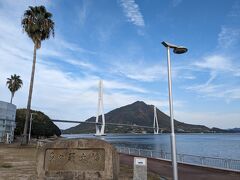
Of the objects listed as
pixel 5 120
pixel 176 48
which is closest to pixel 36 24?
pixel 5 120

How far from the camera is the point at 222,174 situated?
15281 mm

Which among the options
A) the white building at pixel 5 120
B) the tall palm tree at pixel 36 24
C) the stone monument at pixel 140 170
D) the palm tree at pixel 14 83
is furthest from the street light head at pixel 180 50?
the palm tree at pixel 14 83

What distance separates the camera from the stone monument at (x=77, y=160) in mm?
8180

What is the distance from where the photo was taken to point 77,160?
327 inches

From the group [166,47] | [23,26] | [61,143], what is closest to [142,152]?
[23,26]

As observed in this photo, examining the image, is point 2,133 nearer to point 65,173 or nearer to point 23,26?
point 23,26

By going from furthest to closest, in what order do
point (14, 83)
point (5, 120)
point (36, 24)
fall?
point (14, 83) → point (5, 120) → point (36, 24)

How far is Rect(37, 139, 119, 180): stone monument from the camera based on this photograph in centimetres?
818

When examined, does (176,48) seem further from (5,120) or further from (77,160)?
(5,120)

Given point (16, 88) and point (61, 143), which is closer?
point (61, 143)

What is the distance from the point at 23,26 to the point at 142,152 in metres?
19.1

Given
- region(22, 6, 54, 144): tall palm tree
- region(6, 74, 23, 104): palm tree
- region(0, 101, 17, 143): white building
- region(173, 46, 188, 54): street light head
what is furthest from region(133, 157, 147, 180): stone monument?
region(6, 74, 23, 104): palm tree

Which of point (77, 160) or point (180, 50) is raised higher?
point (180, 50)

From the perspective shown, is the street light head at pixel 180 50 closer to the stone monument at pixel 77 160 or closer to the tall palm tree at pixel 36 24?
the stone monument at pixel 77 160
